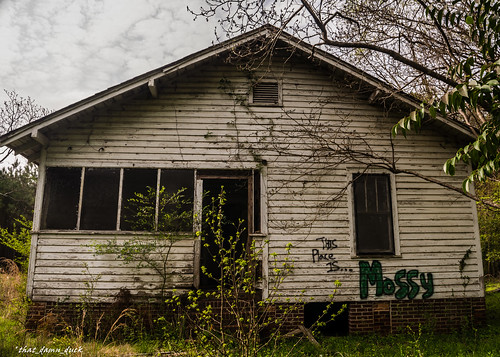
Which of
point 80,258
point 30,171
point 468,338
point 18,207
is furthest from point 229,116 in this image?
point 30,171

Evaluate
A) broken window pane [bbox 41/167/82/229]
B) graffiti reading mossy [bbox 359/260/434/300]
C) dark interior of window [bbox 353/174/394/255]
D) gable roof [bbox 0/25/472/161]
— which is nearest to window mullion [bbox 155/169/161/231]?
broken window pane [bbox 41/167/82/229]

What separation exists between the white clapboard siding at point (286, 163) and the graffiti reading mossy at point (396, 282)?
99 mm

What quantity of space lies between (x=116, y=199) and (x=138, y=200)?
1.83 feet

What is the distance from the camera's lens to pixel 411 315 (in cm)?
832

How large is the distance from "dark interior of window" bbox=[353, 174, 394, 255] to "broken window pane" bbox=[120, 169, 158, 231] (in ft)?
15.6

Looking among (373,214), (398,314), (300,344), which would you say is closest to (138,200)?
(300,344)

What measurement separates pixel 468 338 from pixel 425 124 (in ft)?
16.0

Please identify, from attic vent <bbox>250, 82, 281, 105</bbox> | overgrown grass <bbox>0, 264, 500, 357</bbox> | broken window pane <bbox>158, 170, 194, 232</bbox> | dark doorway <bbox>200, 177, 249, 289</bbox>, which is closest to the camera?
overgrown grass <bbox>0, 264, 500, 357</bbox>

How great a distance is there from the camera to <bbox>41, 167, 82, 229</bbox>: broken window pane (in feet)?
27.5

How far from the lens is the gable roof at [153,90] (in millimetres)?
8078

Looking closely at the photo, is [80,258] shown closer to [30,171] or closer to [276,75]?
[276,75]

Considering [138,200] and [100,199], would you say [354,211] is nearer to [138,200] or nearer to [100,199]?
[138,200]

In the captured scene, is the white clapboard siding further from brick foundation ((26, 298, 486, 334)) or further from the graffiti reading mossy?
brick foundation ((26, 298, 486, 334))

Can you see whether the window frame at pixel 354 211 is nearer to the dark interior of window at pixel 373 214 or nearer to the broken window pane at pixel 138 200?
the dark interior of window at pixel 373 214
